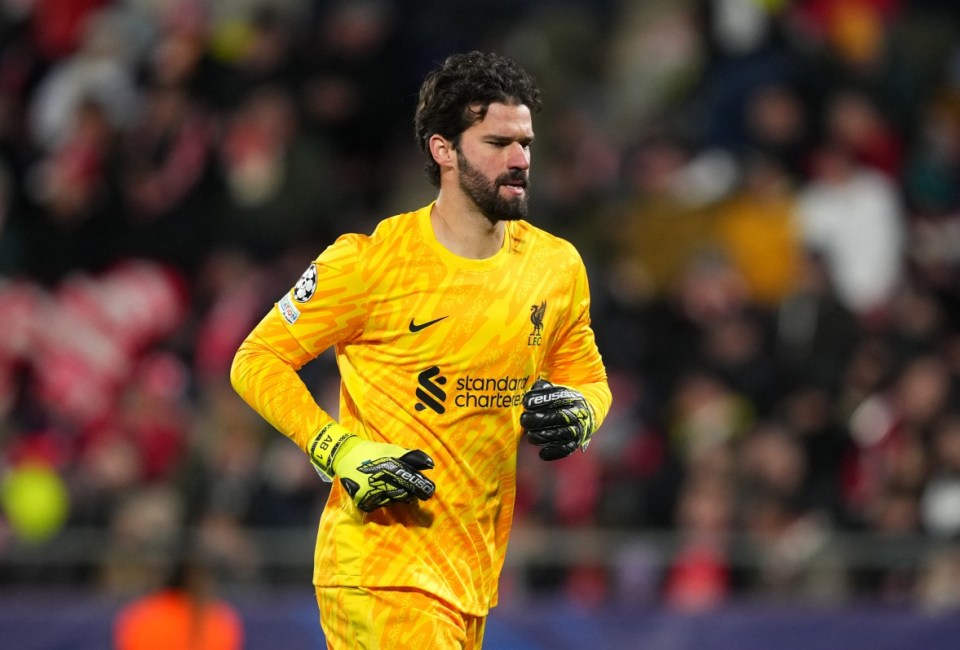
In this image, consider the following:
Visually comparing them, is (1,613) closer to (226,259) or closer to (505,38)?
(226,259)

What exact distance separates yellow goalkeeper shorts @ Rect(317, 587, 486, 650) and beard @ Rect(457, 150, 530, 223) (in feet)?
3.84

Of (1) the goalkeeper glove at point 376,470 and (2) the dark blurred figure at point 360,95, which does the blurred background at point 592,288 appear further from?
(1) the goalkeeper glove at point 376,470

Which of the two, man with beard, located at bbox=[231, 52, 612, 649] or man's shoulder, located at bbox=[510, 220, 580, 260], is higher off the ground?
man's shoulder, located at bbox=[510, 220, 580, 260]

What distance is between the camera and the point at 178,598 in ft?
29.7

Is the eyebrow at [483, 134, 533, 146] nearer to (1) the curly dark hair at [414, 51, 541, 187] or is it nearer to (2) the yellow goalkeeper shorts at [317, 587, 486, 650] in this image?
(1) the curly dark hair at [414, 51, 541, 187]

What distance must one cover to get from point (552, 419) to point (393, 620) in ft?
2.58

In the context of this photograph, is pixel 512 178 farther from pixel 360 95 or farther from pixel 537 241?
pixel 360 95

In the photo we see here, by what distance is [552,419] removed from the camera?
511cm

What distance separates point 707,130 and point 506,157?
714cm

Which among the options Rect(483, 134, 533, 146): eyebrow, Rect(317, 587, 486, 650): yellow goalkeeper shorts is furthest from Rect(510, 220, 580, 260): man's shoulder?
Rect(317, 587, 486, 650): yellow goalkeeper shorts

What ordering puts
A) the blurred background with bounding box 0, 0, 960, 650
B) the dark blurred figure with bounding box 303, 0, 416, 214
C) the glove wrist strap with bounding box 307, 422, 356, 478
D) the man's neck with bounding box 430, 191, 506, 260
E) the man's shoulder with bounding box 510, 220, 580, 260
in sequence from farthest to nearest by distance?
the dark blurred figure with bounding box 303, 0, 416, 214, the blurred background with bounding box 0, 0, 960, 650, the man's shoulder with bounding box 510, 220, 580, 260, the man's neck with bounding box 430, 191, 506, 260, the glove wrist strap with bounding box 307, 422, 356, 478

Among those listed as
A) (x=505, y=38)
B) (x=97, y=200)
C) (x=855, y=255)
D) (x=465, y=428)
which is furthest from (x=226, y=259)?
(x=465, y=428)

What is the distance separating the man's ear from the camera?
5.40 metres

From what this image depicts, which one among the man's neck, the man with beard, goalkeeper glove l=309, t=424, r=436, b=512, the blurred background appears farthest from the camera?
the blurred background
